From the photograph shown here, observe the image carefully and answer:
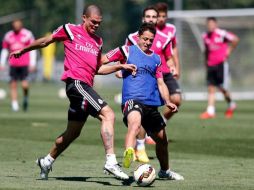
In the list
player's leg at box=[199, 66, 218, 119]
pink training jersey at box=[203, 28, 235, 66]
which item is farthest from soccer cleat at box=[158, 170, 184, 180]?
pink training jersey at box=[203, 28, 235, 66]

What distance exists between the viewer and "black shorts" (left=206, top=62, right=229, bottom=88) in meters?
26.1

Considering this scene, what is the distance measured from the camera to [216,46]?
1061 inches

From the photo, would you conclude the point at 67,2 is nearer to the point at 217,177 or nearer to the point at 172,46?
the point at 172,46

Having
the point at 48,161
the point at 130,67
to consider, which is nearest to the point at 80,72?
the point at 130,67

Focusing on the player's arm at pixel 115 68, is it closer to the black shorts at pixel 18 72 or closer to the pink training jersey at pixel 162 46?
the pink training jersey at pixel 162 46

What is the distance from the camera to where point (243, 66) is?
4012cm

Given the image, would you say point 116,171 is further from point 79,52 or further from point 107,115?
point 79,52

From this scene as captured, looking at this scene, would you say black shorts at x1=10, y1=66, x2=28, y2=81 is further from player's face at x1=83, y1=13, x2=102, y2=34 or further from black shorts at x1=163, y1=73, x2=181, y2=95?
player's face at x1=83, y1=13, x2=102, y2=34

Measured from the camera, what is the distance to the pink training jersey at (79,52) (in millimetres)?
11945

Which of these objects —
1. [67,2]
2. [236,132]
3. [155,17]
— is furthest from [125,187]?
[67,2]

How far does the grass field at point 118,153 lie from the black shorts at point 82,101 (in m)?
0.80

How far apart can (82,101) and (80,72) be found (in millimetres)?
402

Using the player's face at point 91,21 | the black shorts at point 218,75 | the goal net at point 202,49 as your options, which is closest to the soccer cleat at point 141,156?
the player's face at point 91,21

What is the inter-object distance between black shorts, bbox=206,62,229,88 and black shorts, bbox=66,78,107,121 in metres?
14.5
